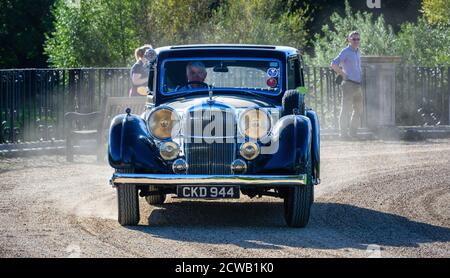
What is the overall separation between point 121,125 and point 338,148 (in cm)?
926

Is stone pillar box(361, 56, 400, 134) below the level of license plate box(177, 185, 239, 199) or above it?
above

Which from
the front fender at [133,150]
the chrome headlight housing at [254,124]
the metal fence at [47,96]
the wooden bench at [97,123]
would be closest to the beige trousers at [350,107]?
the metal fence at [47,96]

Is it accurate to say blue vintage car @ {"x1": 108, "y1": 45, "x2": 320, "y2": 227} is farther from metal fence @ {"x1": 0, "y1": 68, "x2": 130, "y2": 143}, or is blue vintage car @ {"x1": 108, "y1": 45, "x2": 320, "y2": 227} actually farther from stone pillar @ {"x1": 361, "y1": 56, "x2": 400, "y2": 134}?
stone pillar @ {"x1": 361, "y1": 56, "x2": 400, "y2": 134}

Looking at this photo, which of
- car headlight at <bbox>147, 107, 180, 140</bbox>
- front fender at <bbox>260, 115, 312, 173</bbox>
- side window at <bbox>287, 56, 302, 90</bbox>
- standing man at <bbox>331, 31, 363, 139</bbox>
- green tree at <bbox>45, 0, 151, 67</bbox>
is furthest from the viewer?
green tree at <bbox>45, 0, 151, 67</bbox>

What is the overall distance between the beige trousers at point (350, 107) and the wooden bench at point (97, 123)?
471 cm

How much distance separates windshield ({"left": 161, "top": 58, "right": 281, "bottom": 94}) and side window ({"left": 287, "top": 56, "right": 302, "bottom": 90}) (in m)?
0.13

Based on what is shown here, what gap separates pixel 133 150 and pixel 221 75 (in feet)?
5.30

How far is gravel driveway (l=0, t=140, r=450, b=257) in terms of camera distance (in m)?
10.2

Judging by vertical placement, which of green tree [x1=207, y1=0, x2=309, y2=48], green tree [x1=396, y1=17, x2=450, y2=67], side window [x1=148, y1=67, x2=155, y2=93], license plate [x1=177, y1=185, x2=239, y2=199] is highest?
green tree [x1=207, y1=0, x2=309, y2=48]

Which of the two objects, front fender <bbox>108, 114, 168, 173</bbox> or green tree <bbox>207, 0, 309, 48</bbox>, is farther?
green tree <bbox>207, 0, 309, 48</bbox>

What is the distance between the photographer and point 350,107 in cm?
2259

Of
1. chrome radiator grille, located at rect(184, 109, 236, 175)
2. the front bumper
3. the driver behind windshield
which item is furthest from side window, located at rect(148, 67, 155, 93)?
the front bumper
